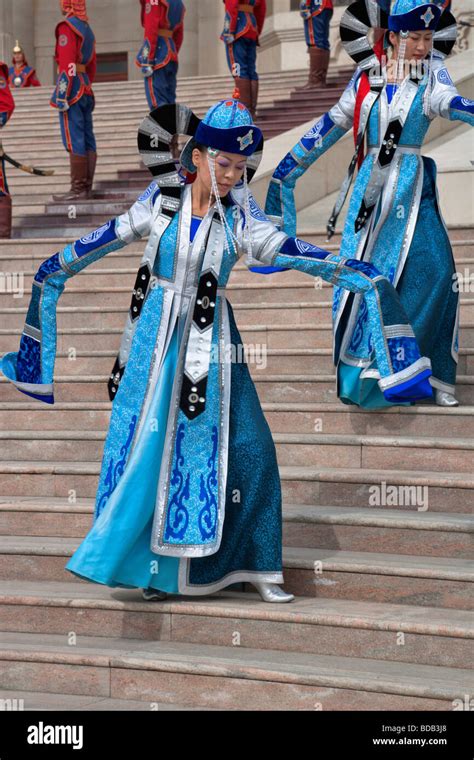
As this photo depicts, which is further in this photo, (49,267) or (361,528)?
(361,528)

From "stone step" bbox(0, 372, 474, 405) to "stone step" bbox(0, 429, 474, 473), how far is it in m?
0.38

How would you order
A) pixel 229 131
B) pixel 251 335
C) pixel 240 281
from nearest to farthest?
pixel 229 131
pixel 251 335
pixel 240 281

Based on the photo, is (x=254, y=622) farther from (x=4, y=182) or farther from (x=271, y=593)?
(x=4, y=182)

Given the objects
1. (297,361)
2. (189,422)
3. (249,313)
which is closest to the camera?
(189,422)

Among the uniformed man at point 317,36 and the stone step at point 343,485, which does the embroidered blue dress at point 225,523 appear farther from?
the uniformed man at point 317,36

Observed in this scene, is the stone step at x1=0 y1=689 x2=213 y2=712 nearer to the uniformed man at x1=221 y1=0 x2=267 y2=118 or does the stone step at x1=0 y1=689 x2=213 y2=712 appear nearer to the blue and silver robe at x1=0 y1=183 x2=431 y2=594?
the blue and silver robe at x1=0 y1=183 x2=431 y2=594

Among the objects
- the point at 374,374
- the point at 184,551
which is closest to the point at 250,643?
the point at 184,551

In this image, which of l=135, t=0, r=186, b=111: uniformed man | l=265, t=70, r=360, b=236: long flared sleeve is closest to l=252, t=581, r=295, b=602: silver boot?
l=265, t=70, r=360, b=236: long flared sleeve

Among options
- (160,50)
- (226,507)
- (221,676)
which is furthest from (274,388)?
(160,50)

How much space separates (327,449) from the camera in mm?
6605

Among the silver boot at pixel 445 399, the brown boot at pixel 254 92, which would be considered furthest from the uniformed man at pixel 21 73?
the silver boot at pixel 445 399

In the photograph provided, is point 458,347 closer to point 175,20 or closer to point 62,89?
point 62,89

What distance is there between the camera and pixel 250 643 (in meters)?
5.34

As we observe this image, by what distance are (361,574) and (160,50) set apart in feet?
27.3
